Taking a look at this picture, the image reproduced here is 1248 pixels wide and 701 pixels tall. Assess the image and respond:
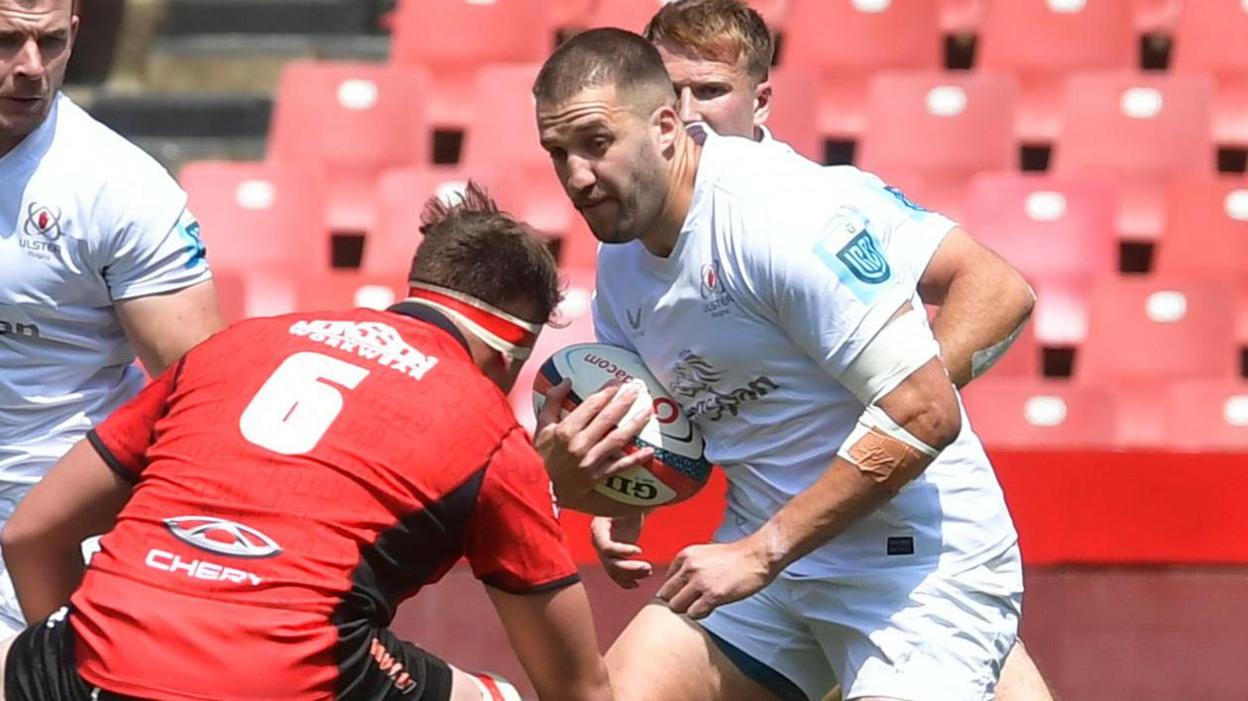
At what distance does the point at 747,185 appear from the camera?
351 cm

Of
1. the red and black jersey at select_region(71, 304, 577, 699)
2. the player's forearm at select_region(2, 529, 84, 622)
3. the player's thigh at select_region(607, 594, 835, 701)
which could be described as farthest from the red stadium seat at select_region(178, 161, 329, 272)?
the red and black jersey at select_region(71, 304, 577, 699)

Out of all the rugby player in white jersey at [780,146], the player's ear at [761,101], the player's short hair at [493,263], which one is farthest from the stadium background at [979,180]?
the player's short hair at [493,263]

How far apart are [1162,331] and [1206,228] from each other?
0.55m

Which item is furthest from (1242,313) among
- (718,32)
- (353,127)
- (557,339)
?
(718,32)

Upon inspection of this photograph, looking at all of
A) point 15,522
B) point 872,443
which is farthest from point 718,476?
point 15,522

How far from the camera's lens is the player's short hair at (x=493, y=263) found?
3.06m

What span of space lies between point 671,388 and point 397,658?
3.08 feet

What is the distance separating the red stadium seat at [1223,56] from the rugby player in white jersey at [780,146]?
13.0 ft

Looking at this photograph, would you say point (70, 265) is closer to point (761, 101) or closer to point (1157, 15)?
point (761, 101)

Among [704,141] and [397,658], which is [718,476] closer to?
[704,141]

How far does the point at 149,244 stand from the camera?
11.9ft

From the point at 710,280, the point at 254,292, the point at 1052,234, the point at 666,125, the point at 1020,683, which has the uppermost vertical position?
the point at 666,125

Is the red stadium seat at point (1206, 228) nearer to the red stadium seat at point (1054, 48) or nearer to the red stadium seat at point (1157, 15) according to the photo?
the red stadium seat at point (1054, 48)

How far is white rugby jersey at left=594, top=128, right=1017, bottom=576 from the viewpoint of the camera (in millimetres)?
3361
